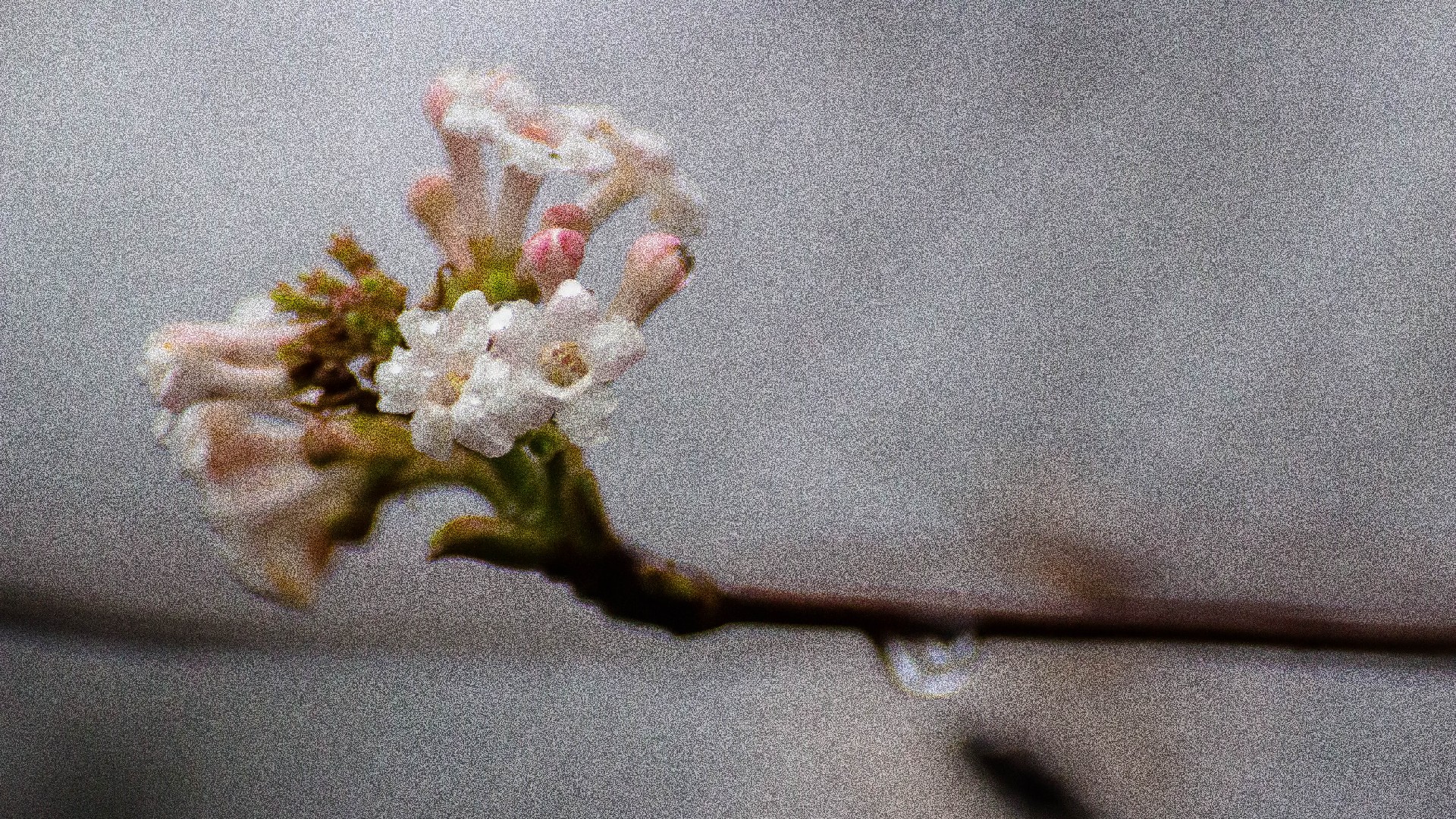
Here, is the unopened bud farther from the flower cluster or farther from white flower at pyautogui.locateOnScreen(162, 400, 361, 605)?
white flower at pyautogui.locateOnScreen(162, 400, 361, 605)

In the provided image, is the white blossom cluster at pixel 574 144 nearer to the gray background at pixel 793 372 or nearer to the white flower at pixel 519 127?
the white flower at pixel 519 127

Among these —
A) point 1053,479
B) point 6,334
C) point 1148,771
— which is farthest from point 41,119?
point 1148,771

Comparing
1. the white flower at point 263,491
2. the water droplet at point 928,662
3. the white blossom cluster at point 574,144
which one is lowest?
the water droplet at point 928,662

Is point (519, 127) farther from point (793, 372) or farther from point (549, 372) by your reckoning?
point (793, 372)

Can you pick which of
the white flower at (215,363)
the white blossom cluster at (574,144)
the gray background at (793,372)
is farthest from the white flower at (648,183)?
the gray background at (793,372)

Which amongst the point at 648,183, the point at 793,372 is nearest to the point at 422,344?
the point at 648,183
